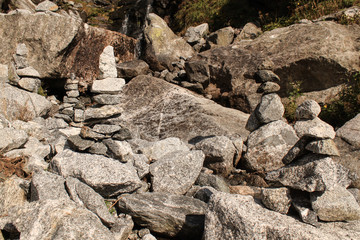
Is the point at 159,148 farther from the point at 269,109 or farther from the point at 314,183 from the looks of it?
the point at 314,183

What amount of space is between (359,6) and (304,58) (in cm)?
396

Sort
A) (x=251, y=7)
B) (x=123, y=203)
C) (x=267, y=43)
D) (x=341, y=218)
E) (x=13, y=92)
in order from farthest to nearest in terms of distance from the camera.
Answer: (x=251, y=7)
(x=267, y=43)
(x=13, y=92)
(x=123, y=203)
(x=341, y=218)

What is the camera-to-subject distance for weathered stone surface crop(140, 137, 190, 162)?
6.58m

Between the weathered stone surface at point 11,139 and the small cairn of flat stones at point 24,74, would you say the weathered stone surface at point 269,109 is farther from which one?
the small cairn of flat stones at point 24,74

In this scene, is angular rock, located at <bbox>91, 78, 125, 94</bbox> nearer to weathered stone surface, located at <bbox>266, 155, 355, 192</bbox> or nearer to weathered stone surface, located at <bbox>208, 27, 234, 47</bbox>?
weathered stone surface, located at <bbox>266, 155, 355, 192</bbox>

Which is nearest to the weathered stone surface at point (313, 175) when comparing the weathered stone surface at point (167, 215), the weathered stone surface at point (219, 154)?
the weathered stone surface at point (167, 215)

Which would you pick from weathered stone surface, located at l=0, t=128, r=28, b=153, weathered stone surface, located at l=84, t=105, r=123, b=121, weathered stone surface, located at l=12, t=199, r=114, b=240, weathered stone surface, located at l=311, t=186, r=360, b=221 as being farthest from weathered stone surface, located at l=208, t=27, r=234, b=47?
weathered stone surface, located at l=12, t=199, r=114, b=240

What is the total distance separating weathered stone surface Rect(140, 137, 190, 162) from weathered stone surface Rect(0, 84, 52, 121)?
3.66 metres

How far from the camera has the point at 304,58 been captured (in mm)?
9141

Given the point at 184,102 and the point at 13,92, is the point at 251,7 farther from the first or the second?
the point at 13,92

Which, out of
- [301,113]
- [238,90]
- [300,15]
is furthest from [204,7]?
[301,113]

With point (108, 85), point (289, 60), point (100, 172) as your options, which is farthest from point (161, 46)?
point (100, 172)

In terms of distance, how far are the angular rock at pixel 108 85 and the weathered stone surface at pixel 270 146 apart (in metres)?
3.13

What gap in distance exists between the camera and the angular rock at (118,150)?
18.6ft
